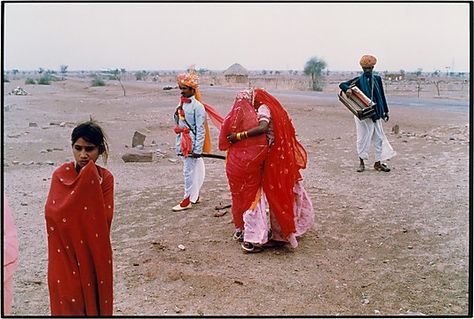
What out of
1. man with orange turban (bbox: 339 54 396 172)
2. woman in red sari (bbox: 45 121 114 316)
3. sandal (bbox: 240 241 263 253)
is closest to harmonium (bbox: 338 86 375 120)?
man with orange turban (bbox: 339 54 396 172)

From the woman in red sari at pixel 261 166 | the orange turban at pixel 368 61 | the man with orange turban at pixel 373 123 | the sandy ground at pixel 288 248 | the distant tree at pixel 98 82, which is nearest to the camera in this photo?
the sandy ground at pixel 288 248

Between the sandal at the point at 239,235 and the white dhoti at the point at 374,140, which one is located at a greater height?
the white dhoti at the point at 374,140

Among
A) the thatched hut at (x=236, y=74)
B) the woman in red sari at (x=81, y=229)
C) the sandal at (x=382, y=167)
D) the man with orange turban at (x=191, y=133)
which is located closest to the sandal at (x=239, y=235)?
the man with orange turban at (x=191, y=133)

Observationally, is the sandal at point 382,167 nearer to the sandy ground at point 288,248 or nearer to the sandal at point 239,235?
the sandy ground at point 288,248

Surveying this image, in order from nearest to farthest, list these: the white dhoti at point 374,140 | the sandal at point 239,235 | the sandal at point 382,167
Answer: the sandal at point 239,235
the sandal at point 382,167
the white dhoti at point 374,140

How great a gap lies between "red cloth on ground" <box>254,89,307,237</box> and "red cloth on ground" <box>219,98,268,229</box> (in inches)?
2.7

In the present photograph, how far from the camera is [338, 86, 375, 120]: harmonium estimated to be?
6836 mm

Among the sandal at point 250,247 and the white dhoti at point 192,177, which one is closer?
the sandal at point 250,247

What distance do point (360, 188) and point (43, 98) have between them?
7.19m

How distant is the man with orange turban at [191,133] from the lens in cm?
532

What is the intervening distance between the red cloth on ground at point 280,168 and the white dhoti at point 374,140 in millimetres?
3017

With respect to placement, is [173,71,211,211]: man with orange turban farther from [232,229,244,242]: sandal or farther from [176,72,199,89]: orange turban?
[232,229,244,242]: sandal

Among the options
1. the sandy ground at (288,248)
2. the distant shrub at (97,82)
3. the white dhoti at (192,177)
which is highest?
the distant shrub at (97,82)

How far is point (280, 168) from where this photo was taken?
14.1 ft
